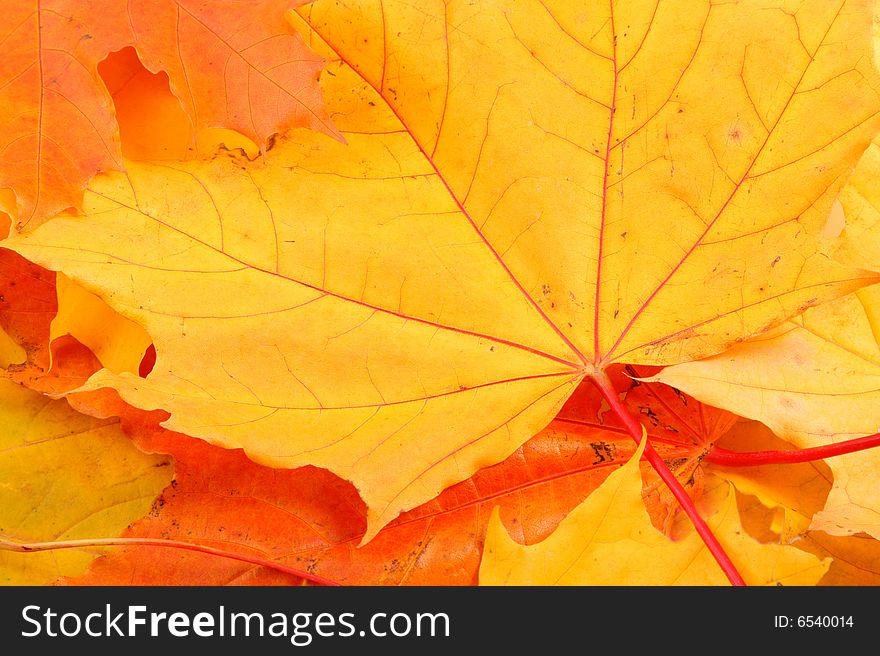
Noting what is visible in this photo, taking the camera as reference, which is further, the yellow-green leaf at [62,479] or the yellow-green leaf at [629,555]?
the yellow-green leaf at [62,479]

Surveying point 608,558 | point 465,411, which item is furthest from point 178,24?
point 608,558

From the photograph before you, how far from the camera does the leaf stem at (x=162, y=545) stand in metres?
0.61

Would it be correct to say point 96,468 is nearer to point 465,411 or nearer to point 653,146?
point 465,411

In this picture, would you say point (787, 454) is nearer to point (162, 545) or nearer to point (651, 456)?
point (651, 456)

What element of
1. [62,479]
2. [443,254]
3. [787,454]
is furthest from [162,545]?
[787,454]

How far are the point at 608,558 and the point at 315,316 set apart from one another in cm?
27

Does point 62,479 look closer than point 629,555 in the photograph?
No

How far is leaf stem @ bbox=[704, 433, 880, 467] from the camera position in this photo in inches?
22.7

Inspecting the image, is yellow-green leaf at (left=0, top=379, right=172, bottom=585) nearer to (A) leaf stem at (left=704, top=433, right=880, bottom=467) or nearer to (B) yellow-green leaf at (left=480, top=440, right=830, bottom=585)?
(B) yellow-green leaf at (left=480, top=440, right=830, bottom=585)

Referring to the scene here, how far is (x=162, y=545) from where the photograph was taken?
617 millimetres

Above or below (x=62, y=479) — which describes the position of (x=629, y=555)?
below

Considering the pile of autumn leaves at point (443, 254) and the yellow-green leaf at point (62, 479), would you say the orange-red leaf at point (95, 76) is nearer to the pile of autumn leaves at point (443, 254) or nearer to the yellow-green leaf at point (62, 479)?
the pile of autumn leaves at point (443, 254)

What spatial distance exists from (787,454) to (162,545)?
51 centimetres

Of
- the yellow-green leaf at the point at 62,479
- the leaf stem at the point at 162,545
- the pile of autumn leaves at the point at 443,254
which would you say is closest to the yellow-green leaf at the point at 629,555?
the pile of autumn leaves at the point at 443,254
